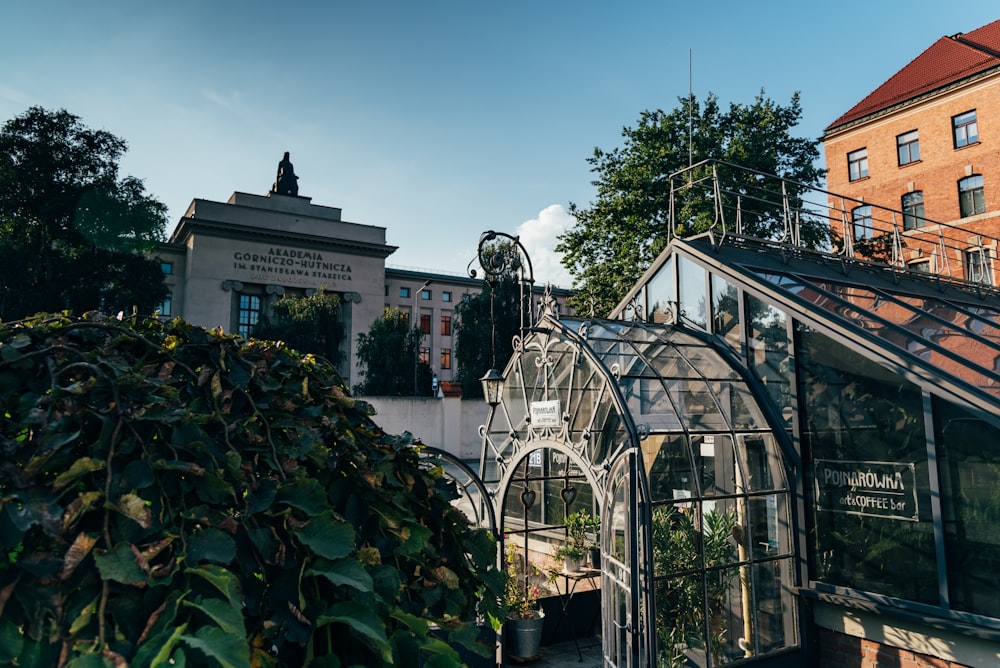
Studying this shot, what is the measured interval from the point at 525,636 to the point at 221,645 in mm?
9334

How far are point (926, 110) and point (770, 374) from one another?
96.0 ft

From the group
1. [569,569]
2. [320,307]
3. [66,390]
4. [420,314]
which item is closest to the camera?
[66,390]

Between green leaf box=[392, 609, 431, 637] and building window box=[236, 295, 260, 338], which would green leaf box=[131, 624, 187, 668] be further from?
building window box=[236, 295, 260, 338]

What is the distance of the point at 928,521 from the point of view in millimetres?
7172

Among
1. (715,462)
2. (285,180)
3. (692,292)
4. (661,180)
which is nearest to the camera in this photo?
(715,462)

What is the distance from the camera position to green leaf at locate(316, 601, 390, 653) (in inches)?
62.2

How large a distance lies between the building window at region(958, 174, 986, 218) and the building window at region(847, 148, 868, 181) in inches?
195

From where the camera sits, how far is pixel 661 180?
80.3 feet

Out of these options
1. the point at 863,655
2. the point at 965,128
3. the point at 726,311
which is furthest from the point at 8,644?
the point at 965,128

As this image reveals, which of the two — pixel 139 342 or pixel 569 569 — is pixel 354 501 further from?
pixel 569 569

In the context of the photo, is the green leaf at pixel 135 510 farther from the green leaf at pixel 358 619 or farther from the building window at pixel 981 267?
the building window at pixel 981 267

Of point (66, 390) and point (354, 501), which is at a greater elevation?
point (66, 390)

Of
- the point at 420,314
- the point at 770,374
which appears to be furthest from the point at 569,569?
the point at 420,314

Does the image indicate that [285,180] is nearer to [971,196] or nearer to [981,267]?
[971,196]
